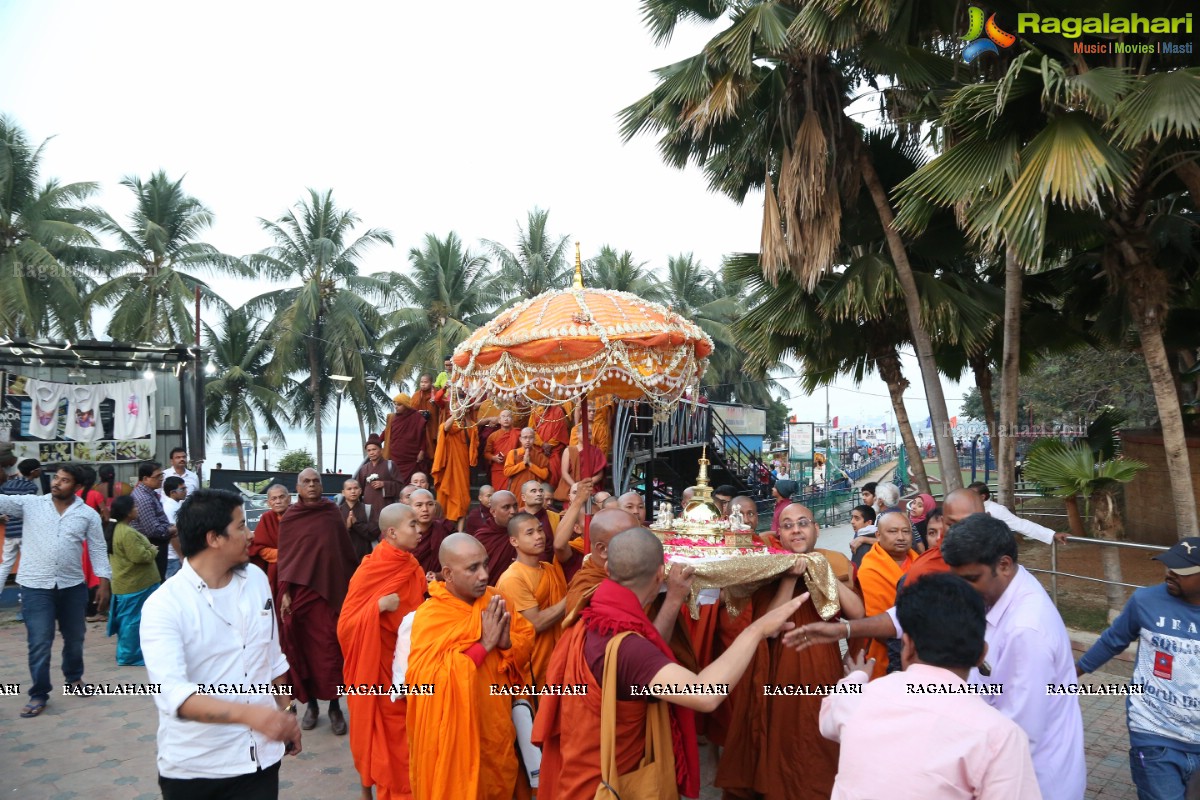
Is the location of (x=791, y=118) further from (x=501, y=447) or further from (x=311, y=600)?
(x=311, y=600)

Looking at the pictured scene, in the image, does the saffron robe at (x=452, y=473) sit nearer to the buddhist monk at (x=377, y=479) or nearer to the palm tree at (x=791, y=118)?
the buddhist monk at (x=377, y=479)

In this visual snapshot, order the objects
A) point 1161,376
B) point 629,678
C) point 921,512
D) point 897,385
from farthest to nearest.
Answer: point 897,385
point 1161,376
point 921,512
point 629,678

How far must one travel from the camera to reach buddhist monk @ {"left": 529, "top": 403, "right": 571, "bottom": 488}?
1042 cm

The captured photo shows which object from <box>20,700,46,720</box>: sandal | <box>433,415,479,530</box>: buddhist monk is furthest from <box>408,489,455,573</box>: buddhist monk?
<box>433,415,479,530</box>: buddhist monk

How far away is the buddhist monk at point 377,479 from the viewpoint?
34.2 feet

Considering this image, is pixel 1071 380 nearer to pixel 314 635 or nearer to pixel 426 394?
pixel 426 394

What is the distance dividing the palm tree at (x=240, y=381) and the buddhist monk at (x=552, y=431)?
2841 centimetres

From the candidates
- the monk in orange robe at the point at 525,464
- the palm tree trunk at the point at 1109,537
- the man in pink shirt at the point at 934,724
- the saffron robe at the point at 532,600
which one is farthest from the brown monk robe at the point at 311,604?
the palm tree trunk at the point at 1109,537

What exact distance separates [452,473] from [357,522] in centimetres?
385

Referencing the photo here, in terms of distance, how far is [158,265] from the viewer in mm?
31656

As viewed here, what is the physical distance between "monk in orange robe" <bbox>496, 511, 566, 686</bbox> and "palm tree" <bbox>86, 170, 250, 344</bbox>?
2969 centimetres

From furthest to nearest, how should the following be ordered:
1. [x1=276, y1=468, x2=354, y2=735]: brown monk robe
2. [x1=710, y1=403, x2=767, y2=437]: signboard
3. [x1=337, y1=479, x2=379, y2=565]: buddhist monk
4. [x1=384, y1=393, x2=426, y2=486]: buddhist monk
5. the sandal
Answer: [x1=710, y1=403, x2=767, y2=437]: signboard < [x1=384, y1=393, x2=426, y2=486]: buddhist monk < [x1=337, y1=479, x2=379, y2=565]: buddhist monk < the sandal < [x1=276, y1=468, x2=354, y2=735]: brown monk robe

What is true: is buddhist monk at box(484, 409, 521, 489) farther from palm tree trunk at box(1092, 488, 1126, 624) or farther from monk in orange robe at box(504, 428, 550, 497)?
palm tree trunk at box(1092, 488, 1126, 624)

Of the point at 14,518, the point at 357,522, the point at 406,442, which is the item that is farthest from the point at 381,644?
the point at 406,442
